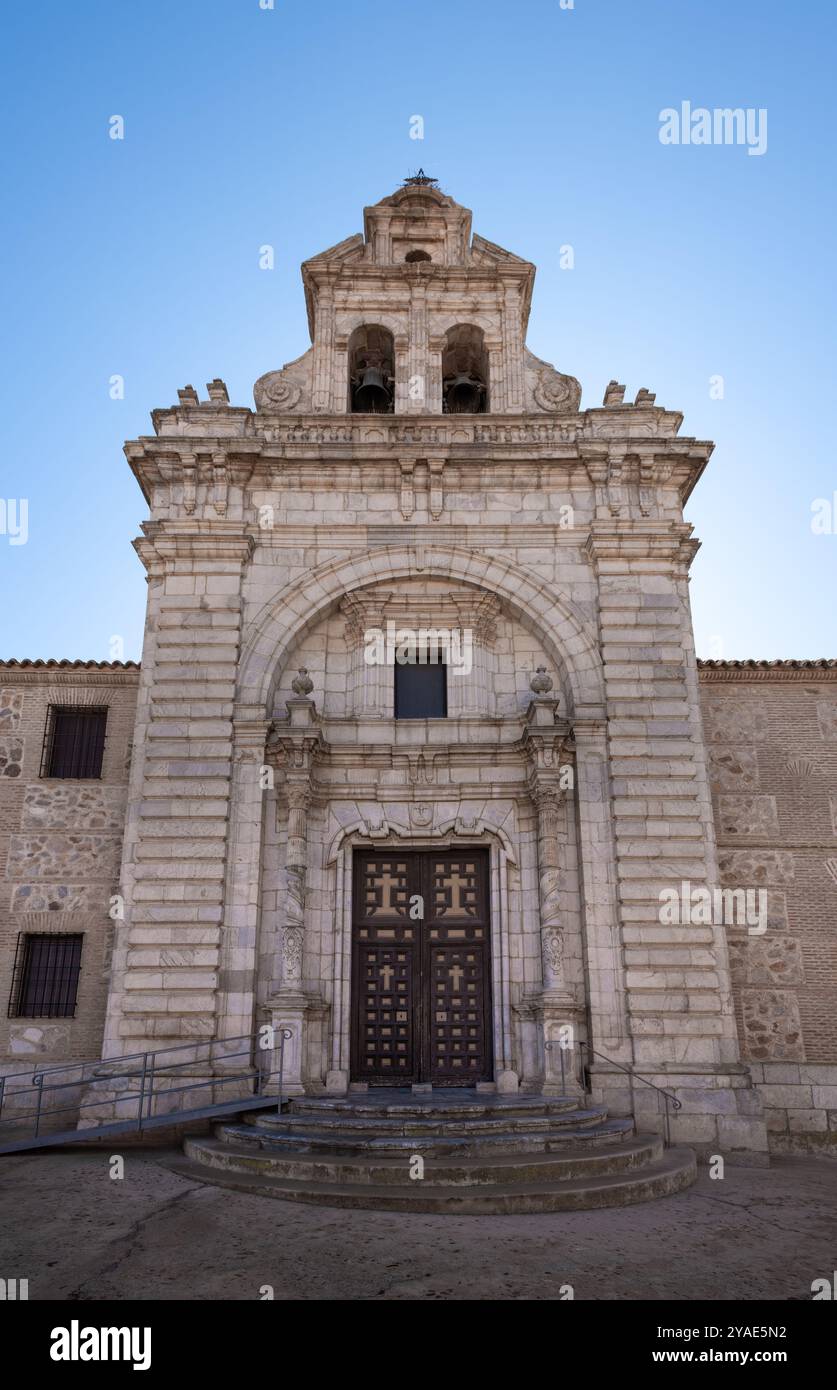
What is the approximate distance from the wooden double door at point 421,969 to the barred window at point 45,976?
4013mm

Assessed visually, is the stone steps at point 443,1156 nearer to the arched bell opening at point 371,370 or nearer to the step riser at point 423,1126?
the step riser at point 423,1126

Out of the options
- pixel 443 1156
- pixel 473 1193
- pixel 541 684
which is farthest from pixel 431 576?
pixel 473 1193

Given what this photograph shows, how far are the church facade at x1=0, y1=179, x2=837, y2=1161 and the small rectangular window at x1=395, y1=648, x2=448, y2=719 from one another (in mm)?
45

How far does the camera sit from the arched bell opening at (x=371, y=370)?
50.0 ft

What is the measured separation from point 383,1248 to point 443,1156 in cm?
225

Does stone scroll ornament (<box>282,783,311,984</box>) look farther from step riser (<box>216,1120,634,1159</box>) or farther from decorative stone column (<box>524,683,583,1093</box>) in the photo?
Answer: decorative stone column (<box>524,683,583,1093</box>)

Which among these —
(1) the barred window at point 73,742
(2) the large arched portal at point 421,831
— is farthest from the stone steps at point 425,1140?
(1) the barred window at point 73,742

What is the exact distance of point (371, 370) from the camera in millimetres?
15359

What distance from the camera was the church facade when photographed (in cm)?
1161

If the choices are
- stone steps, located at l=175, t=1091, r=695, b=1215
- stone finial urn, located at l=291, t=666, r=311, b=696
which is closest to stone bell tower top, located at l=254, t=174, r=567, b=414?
stone finial urn, located at l=291, t=666, r=311, b=696

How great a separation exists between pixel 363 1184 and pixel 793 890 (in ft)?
26.4

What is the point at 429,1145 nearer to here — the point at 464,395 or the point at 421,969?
the point at 421,969

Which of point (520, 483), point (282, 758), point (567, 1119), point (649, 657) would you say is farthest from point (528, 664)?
point (567, 1119)

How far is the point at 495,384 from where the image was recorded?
1514cm
